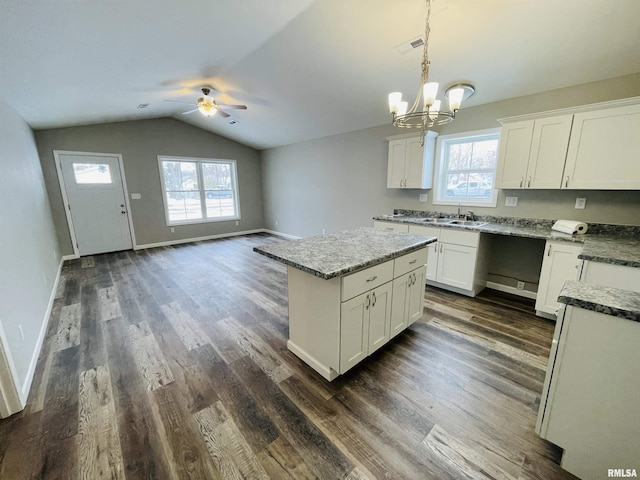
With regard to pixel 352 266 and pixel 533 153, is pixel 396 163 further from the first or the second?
pixel 352 266

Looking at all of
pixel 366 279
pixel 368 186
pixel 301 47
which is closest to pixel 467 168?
pixel 368 186

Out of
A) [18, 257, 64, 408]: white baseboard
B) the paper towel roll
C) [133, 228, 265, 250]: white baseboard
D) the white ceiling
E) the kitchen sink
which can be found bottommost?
[18, 257, 64, 408]: white baseboard

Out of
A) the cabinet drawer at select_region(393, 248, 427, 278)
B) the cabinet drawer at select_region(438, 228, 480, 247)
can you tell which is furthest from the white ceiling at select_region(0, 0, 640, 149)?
the cabinet drawer at select_region(393, 248, 427, 278)

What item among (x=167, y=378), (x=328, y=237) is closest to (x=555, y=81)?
(x=328, y=237)

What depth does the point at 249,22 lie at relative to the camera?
2.41m

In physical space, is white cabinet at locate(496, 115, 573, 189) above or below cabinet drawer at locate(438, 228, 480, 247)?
above

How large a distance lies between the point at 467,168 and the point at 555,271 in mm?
1706

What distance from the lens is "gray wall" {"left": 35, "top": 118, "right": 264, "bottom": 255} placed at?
474 cm

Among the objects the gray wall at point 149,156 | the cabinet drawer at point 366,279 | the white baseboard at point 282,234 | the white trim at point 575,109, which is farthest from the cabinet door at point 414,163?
the gray wall at point 149,156

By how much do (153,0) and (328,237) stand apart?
2.28m

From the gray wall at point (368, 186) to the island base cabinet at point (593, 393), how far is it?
92.7 inches

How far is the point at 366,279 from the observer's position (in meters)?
1.79

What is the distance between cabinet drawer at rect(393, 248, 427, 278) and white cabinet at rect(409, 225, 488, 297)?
1.03 m

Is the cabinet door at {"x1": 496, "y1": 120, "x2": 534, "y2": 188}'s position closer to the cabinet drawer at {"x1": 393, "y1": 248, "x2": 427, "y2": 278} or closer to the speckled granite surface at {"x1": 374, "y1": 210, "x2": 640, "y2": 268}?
the speckled granite surface at {"x1": 374, "y1": 210, "x2": 640, "y2": 268}
